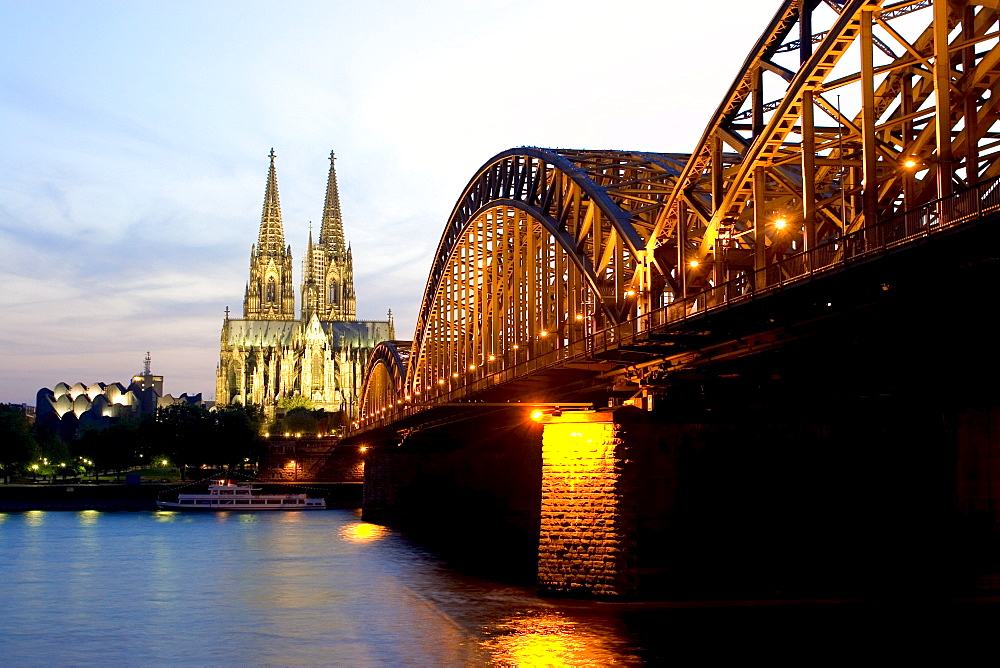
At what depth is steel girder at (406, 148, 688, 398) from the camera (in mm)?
53438

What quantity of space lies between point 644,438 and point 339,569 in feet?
84.4

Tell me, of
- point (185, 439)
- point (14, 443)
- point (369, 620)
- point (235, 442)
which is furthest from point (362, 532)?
point (185, 439)

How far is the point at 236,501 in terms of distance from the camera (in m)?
132

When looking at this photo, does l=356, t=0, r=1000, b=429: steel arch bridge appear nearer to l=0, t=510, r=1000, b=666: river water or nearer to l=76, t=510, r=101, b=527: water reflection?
l=0, t=510, r=1000, b=666: river water

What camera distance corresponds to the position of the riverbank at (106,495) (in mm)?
125000

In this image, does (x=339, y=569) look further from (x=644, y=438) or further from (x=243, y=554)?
(x=644, y=438)

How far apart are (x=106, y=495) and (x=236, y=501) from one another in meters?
13.3

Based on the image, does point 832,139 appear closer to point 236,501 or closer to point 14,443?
point 236,501

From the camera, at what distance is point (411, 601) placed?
161 feet

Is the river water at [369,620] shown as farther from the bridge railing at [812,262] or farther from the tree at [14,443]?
the tree at [14,443]

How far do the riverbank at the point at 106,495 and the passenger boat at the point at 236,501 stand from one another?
135 inches

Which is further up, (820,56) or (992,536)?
(820,56)

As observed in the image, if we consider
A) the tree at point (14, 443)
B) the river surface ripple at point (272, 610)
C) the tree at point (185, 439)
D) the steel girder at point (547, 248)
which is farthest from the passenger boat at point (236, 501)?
the river surface ripple at point (272, 610)

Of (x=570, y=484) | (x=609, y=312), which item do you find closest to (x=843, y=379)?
(x=570, y=484)
